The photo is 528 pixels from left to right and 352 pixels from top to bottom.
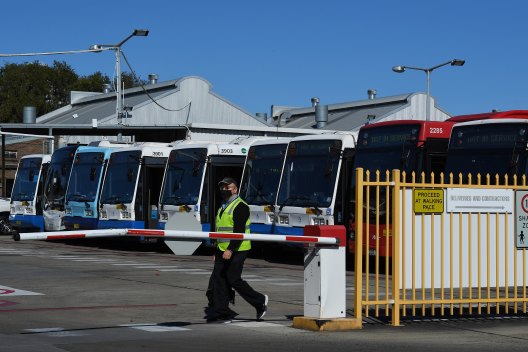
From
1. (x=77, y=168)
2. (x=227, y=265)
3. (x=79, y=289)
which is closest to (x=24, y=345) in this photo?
(x=227, y=265)

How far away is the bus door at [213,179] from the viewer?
29.1 meters

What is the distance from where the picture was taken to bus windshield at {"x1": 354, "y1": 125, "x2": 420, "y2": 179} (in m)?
23.0

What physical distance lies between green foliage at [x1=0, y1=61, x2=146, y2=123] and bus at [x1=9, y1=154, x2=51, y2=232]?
193ft

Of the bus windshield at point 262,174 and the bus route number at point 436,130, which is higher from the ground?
the bus route number at point 436,130

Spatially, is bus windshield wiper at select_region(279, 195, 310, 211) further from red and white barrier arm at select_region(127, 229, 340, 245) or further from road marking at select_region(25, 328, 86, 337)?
road marking at select_region(25, 328, 86, 337)

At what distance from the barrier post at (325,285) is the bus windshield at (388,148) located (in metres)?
10.2

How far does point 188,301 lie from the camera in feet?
53.6

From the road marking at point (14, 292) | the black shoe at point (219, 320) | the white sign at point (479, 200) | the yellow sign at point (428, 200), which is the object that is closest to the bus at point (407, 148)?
the road marking at point (14, 292)

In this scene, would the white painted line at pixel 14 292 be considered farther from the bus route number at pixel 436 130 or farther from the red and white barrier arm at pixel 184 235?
the bus route number at pixel 436 130

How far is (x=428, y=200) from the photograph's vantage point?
44.6 ft

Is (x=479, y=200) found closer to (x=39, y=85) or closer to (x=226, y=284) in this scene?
(x=226, y=284)

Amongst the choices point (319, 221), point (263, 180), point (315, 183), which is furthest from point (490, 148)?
point (263, 180)

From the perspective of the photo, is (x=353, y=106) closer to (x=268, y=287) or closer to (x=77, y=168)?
(x=77, y=168)

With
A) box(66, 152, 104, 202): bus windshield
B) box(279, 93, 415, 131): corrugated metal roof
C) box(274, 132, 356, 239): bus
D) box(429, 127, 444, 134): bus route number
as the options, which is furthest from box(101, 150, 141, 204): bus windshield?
box(279, 93, 415, 131): corrugated metal roof
